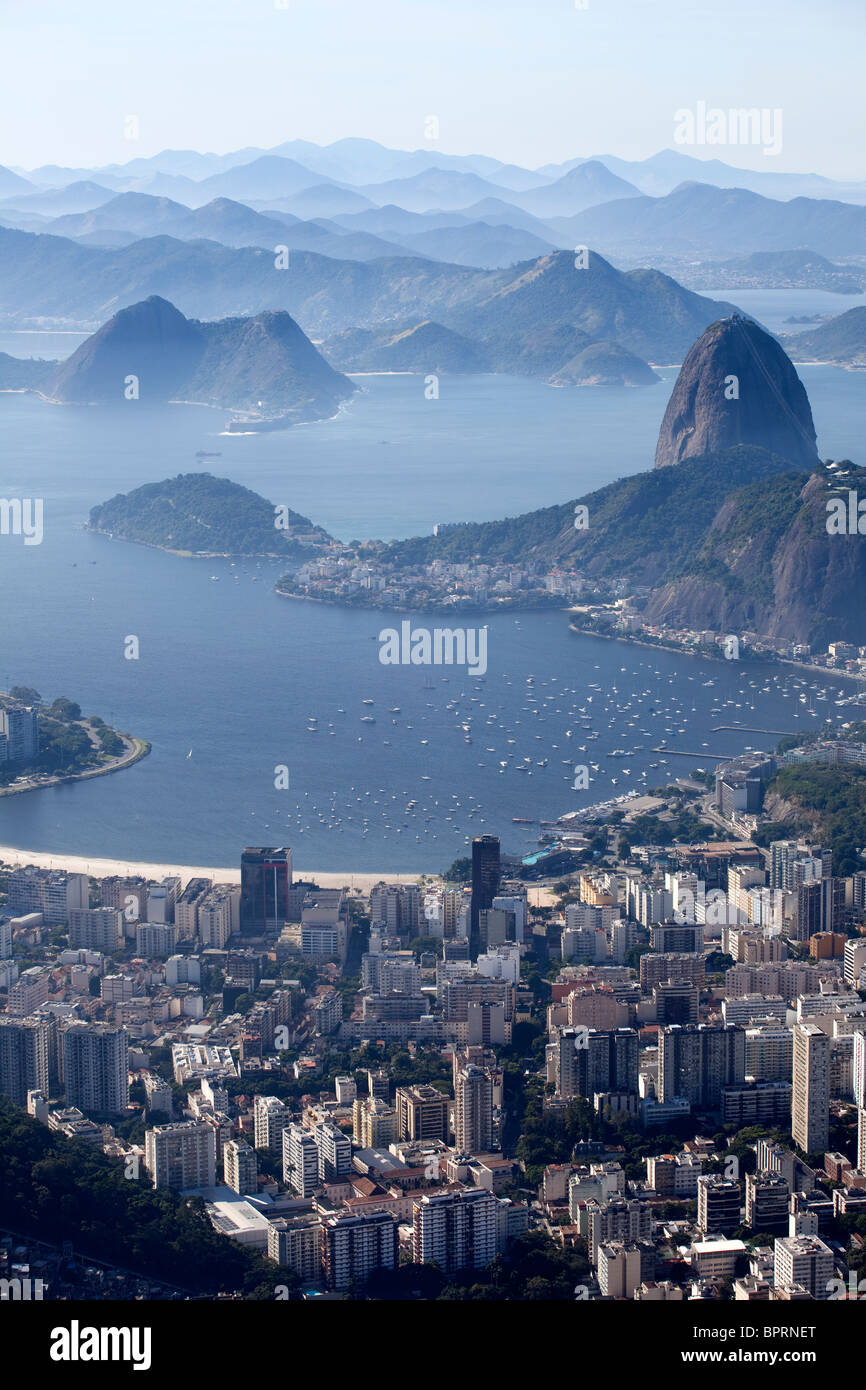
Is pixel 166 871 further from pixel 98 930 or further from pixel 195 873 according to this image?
pixel 98 930

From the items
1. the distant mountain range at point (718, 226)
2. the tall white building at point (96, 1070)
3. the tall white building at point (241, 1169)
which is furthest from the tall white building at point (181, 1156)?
the distant mountain range at point (718, 226)

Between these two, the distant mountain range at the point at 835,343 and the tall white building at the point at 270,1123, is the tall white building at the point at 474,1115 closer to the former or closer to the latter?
the tall white building at the point at 270,1123

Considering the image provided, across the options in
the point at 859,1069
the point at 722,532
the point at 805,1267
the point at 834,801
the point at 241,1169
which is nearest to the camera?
the point at 805,1267

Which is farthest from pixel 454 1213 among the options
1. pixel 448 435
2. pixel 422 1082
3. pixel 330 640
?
pixel 448 435

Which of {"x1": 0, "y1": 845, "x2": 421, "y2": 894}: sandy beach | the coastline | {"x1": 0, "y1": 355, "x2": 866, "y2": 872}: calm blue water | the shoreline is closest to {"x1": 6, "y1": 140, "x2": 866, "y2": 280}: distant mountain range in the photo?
{"x1": 0, "y1": 355, "x2": 866, "y2": 872}: calm blue water

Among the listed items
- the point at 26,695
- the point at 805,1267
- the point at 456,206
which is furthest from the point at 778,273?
the point at 805,1267

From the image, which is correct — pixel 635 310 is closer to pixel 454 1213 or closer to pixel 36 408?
pixel 36 408
